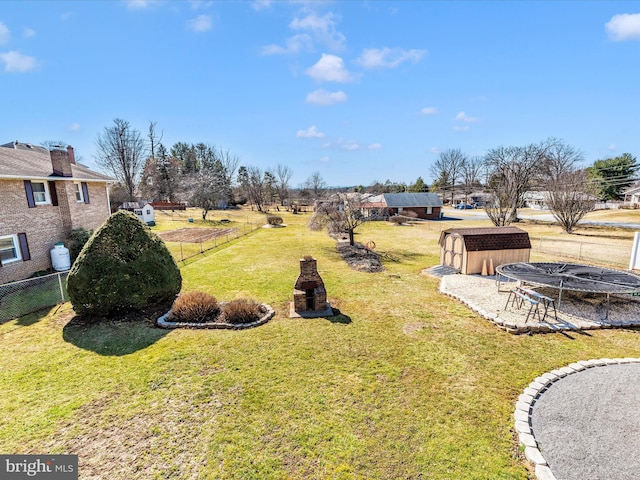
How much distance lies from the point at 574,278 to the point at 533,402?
682cm

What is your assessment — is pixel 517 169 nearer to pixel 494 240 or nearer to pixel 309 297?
pixel 494 240

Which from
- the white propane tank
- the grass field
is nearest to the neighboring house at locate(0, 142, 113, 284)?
the white propane tank

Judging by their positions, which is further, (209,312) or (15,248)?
(15,248)

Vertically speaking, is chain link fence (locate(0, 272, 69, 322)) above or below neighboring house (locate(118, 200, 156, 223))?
below

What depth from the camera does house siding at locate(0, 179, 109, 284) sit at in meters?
13.3

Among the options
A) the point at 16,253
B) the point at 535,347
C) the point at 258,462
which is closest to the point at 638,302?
the point at 535,347

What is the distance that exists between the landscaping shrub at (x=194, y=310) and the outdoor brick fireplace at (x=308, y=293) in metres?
2.62

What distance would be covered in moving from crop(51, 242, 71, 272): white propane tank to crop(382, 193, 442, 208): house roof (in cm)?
3718

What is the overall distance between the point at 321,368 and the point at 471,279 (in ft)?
31.6

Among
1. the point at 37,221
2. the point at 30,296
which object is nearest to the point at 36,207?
the point at 37,221

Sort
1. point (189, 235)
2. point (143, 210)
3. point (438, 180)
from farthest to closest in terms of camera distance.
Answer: point (438, 180) → point (143, 210) → point (189, 235)

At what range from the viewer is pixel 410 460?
438 cm

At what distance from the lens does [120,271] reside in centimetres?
921

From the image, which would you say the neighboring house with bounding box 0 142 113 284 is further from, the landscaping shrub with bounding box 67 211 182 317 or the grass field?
the landscaping shrub with bounding box 67 211 182 317
